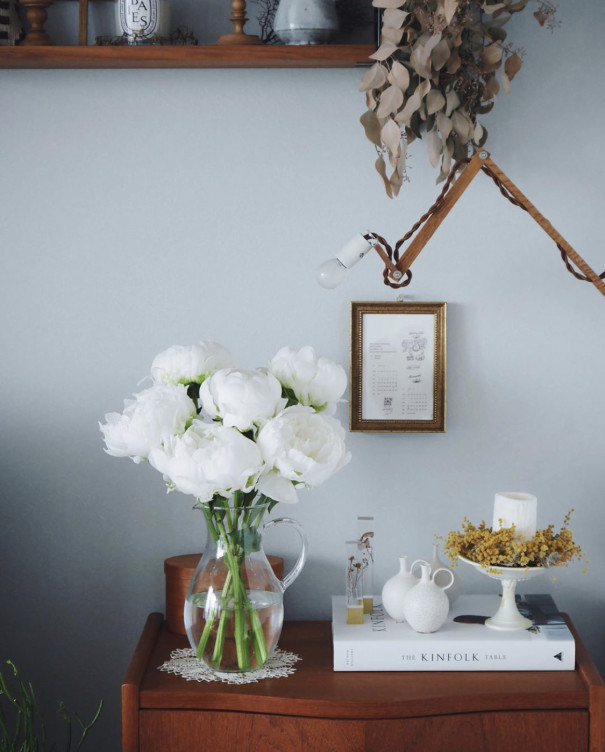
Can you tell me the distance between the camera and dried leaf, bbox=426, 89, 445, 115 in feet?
5.17

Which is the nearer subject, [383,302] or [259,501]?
[259,501]

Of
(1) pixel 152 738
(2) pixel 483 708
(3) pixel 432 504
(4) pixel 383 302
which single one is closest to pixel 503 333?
(4) pixel 383 302

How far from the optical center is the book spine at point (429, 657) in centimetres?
151

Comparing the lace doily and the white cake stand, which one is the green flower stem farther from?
the white cake stand

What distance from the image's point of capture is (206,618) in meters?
1.46

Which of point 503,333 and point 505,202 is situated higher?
point 505,202

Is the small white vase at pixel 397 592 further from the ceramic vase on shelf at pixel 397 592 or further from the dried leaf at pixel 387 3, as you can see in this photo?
the dried leaf at pixel 387 3

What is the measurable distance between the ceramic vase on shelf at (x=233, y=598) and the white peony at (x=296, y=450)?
107mm

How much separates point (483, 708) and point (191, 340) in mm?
838

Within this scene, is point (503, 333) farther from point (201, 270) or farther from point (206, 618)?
point (206, 618)

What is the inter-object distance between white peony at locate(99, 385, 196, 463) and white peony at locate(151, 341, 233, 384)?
0.08ft

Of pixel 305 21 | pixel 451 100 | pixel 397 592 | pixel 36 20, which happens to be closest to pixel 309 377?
pixel 397 592

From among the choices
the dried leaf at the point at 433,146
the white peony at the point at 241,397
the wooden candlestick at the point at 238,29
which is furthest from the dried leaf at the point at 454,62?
the white peony at the point at 241,397

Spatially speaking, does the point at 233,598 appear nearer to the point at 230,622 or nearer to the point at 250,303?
the point at 230,622
